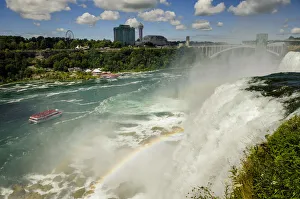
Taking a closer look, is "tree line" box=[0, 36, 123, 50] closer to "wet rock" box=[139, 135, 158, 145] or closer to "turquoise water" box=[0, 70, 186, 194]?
"turquoise water" box=[0, 70, 186, 194]

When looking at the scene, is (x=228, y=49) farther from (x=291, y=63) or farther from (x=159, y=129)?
(x=159, y=129)

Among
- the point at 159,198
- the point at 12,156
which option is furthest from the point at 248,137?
the point at 12,156

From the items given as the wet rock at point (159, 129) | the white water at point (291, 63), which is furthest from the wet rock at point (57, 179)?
the white water at point (291, 63)

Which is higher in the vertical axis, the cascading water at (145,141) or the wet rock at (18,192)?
the cascading water at (145,141)

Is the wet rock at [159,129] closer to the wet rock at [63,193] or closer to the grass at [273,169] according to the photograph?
the wet rock at [63,193]

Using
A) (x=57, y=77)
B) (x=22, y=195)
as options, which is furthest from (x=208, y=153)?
(x=57, y=77)

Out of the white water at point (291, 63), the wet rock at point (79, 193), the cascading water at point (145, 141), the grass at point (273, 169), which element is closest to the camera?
the grass at point (273, 169)

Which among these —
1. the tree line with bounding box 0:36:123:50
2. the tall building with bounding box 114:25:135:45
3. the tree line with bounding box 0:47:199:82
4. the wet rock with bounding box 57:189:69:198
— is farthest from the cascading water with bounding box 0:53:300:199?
the tall building with bounding box 114:25:135:45
